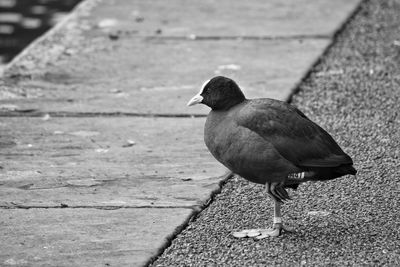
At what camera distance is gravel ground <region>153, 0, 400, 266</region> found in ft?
14.5

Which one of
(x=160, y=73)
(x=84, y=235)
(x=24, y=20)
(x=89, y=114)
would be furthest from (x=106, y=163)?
(x=24, y=20)

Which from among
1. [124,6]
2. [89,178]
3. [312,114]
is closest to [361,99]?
[312,114]

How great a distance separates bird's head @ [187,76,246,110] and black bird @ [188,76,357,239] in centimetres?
7

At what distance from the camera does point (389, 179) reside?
5434mm

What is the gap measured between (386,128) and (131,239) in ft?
8.18

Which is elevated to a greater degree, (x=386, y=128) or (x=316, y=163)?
(x=316, y=163)

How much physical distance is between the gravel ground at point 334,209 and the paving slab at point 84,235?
131 mm

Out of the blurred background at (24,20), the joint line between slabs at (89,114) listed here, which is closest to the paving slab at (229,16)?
the blurred background at (24,20)

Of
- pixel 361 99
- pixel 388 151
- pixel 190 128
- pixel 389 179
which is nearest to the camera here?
pixel 389 179

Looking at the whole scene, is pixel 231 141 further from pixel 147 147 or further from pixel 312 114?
pixel 312 114

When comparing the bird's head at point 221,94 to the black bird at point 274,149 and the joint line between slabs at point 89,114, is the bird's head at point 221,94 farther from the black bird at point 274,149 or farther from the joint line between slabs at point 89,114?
the joint line between slabs at point 89,114

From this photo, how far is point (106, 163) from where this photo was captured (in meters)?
5.99

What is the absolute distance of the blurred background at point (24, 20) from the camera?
36.2 ft

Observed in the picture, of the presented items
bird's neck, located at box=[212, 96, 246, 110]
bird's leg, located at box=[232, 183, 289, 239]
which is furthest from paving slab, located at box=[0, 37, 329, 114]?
bird's leg, located at box=[232, 183, 289, 239]
